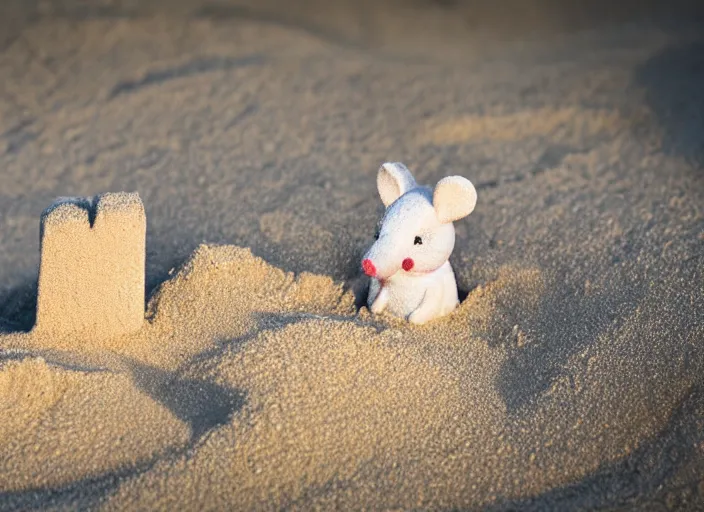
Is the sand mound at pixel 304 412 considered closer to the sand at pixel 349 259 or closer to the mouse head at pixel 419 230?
the sand at pixel 349 259

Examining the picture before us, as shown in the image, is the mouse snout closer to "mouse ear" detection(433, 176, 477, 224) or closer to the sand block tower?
"mouse ear" detection(433, 176, 477, 224)

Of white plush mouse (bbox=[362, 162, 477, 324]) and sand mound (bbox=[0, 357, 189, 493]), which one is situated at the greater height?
white plush mouse (bbox=[362, 162, 477, 324])

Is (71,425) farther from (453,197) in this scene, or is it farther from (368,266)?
(453,197)

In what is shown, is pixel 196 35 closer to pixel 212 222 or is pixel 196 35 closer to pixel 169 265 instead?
pixel 212 222

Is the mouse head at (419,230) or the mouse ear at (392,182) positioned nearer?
the mouse head at (419,230)

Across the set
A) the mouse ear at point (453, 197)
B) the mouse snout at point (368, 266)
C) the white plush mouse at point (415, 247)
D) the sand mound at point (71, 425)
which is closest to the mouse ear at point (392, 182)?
the white plush mouse at point (415, 247)

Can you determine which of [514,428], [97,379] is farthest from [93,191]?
[514,428]

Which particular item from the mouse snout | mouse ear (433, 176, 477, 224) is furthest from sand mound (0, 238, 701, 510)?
mouse ear (433, 176, 477, 224)
